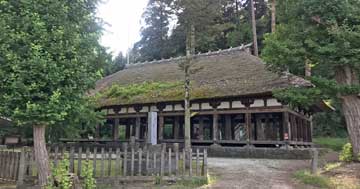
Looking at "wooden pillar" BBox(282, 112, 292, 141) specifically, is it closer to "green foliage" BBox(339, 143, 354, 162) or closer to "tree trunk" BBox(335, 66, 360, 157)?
"green foliage" BBox(339, 143, 354, 162)

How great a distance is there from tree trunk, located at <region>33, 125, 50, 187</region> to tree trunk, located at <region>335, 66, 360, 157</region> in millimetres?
9952

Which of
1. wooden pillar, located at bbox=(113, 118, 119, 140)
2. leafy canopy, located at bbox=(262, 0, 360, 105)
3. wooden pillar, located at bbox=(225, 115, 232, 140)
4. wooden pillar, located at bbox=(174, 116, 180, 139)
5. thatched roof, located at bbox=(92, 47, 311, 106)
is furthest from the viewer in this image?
wooden pillar, located at bbox=(113, 118, 119, 140)

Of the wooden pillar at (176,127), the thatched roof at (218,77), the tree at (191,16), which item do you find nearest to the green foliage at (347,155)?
the thatched roof at (218,77)

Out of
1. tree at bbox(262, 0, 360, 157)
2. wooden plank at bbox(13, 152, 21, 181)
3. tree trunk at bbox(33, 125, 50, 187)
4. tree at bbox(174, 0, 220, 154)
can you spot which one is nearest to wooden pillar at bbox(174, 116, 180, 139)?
tree at bbox(174, 0, 220, 154)

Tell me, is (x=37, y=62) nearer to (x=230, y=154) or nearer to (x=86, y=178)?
(x=86, y=178)

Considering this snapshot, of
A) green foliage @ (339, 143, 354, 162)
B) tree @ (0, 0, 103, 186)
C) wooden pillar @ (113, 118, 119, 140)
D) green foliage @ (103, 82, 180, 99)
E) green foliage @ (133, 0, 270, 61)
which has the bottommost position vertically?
green foliage @ (339, 143, 354, 162)

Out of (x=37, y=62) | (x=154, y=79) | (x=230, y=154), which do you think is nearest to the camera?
(x=37, y=62)

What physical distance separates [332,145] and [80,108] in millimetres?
21554

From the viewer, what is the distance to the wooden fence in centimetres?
A: 927

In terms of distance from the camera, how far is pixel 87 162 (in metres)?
9.10

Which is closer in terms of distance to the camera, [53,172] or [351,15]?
[53,172]

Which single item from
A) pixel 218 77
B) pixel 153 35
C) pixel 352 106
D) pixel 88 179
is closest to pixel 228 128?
pixel 218 77

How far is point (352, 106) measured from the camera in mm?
12609

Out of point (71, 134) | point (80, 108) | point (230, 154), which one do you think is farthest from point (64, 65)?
point (230, 154)
